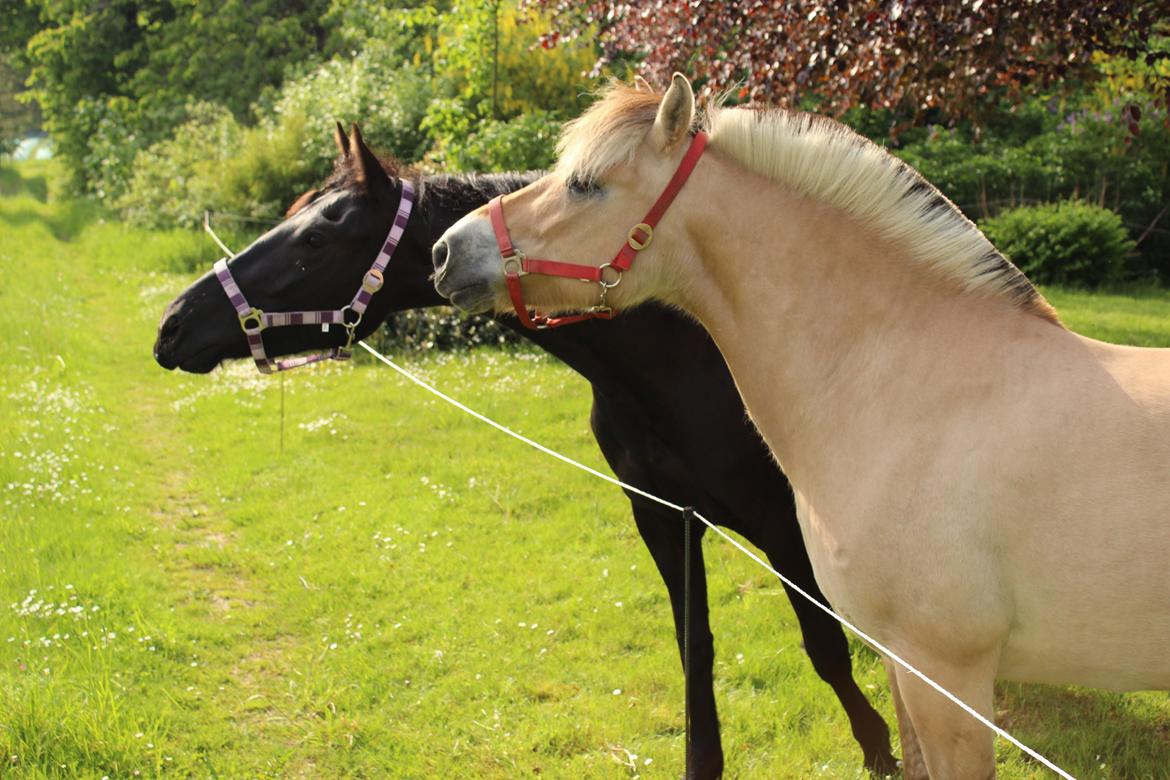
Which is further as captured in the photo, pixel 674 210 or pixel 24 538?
pixel 24 538

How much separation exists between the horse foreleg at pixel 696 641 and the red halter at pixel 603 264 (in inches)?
43.6

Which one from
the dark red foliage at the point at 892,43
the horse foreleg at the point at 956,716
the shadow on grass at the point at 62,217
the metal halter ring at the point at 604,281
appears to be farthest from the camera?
the shadow on grass at the point at 62,217

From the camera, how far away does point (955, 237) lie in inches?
84.4

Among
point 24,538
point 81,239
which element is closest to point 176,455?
point 24,538

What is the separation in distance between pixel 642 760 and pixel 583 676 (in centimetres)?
65

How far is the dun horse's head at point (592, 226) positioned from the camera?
220 cm

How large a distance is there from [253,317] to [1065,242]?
11125 mm

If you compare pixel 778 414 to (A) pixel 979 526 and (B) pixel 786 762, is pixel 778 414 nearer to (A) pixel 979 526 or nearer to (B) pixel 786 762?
(A) pixel 979 526

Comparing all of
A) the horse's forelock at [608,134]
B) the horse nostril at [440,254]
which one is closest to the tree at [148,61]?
the horse nostril at [440,254]

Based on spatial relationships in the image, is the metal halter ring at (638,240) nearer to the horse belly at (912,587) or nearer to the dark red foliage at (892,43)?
the horse belly at (912,587)

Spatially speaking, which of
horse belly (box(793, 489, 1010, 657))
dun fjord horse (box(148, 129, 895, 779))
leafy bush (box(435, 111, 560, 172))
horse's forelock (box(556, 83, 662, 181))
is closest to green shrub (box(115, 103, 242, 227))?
leafy bush (box(435, 111, 560, 172))

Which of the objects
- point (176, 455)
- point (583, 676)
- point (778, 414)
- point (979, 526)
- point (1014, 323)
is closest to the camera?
point (979, 526)

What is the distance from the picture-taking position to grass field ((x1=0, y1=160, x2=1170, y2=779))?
137 inches

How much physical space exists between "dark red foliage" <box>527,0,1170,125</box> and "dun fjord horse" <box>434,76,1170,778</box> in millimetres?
2290
